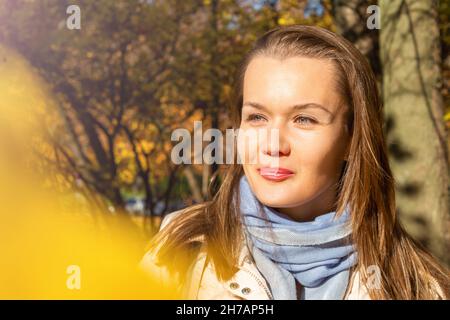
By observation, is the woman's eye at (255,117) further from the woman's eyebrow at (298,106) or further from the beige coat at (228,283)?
the beige coat at (228,283)

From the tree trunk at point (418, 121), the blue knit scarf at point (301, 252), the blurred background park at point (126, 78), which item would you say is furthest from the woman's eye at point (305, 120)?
the blurred background park at point (126, 78)

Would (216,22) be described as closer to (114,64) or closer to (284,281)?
(114,64)

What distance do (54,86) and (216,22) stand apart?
2.40 m

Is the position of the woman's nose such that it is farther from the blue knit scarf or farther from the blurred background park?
the blurred background park

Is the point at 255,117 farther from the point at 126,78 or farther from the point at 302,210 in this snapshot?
the point at 126,78

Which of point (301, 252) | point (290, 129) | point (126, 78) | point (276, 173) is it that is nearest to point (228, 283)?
point (301, 252)

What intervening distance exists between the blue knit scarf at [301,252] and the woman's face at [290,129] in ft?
0.24

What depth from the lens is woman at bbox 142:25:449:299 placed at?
1.85m

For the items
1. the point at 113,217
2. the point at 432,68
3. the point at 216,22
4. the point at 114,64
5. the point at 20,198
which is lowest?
the point at 113,217

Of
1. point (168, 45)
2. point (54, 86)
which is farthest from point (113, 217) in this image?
point (168, 45)

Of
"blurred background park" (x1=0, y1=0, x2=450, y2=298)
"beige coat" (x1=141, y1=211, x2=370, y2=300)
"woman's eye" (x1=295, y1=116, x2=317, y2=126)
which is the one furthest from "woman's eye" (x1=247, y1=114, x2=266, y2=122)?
"blurred background park" (x1=0, y1=0, x2=450, y2=298)

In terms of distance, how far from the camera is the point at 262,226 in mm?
1901

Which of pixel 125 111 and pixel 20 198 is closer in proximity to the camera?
pixel 20 198

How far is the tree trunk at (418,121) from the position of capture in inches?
165
